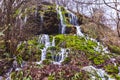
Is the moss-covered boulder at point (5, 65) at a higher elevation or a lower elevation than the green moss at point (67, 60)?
higher

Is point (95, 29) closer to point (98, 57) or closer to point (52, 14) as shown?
point (52, 14)

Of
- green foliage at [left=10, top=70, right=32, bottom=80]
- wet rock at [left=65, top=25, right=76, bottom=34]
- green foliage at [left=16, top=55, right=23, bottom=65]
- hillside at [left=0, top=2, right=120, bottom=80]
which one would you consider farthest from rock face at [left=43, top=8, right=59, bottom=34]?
green foliage at [left=10, top=70, right=32, bottom=80]

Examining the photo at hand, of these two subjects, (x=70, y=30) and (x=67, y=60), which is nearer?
(x=67, y=60)

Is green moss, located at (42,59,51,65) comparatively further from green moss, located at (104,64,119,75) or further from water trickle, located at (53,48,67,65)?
green moss, located at (104,64,119,75)

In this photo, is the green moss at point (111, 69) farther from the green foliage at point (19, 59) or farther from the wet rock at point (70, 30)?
the wet rock at point (70, 30)

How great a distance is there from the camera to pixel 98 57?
1123cm

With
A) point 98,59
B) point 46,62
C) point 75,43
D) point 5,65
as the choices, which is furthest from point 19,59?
point 98,59

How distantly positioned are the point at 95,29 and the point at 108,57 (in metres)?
6.22

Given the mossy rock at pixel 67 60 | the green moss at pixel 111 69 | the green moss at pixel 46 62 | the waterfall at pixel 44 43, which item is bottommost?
the green moss at pixel 111 69

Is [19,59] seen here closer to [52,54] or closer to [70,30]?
[52,54]

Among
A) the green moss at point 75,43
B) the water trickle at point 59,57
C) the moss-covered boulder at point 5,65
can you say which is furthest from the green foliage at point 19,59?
the green moss at point 75,43

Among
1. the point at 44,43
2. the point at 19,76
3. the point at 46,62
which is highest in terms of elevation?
the point at 44,43

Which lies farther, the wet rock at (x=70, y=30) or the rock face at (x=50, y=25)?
the rock face at (x=50, y=25)

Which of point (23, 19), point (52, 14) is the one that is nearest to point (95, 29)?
point (52, 14)
